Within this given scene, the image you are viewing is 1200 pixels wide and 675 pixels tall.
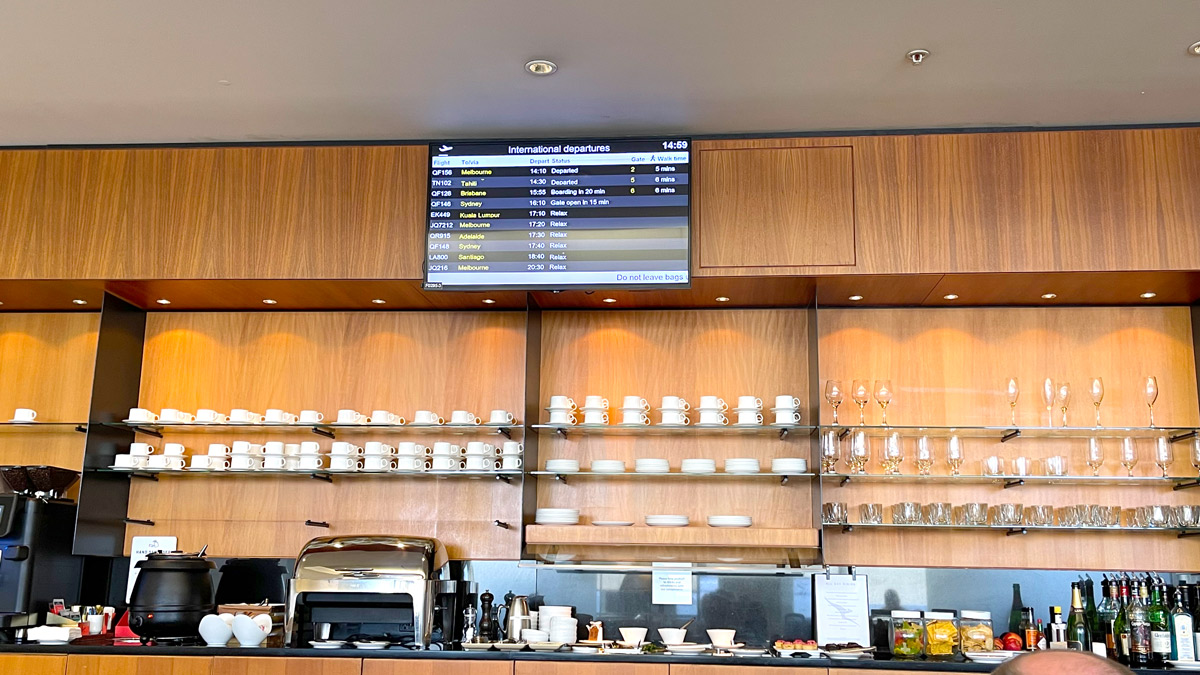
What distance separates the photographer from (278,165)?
4598 millimetres

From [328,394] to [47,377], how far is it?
1.36 meters

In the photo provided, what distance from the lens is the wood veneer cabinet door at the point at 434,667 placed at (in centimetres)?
400

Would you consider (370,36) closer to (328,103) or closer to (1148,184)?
(328,103)

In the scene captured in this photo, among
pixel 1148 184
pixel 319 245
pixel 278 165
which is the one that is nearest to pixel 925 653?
pixel 1148 184

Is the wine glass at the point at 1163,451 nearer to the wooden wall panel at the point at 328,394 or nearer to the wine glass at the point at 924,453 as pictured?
the wine glass at the point at 924,453

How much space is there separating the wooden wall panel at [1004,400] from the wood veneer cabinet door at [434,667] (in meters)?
1.52

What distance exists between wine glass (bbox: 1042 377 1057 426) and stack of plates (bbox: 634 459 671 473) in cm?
166

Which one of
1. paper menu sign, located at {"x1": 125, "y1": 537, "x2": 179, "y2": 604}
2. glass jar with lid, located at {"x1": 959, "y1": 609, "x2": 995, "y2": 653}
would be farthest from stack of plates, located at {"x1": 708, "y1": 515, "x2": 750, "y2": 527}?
paper menu sign, located at {"x1": 125, "y1": 537, "x2": 179, "y2": 604}

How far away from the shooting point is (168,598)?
4246 millimetres

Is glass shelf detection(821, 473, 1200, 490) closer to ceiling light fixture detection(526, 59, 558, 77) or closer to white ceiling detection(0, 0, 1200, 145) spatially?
white ceiling detection(0, 0, 1200, 145)

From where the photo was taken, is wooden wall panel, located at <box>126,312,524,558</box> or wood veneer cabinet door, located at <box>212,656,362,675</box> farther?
wooden wall panel, located at <box>126,312,524,558</box>

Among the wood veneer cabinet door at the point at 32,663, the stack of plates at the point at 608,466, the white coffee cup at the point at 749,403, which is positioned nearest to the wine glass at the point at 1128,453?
the white coffee cup at the point at 749,403

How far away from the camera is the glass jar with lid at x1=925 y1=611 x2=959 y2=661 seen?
166 inches

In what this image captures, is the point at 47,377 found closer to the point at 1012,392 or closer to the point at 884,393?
the point at 884,393
